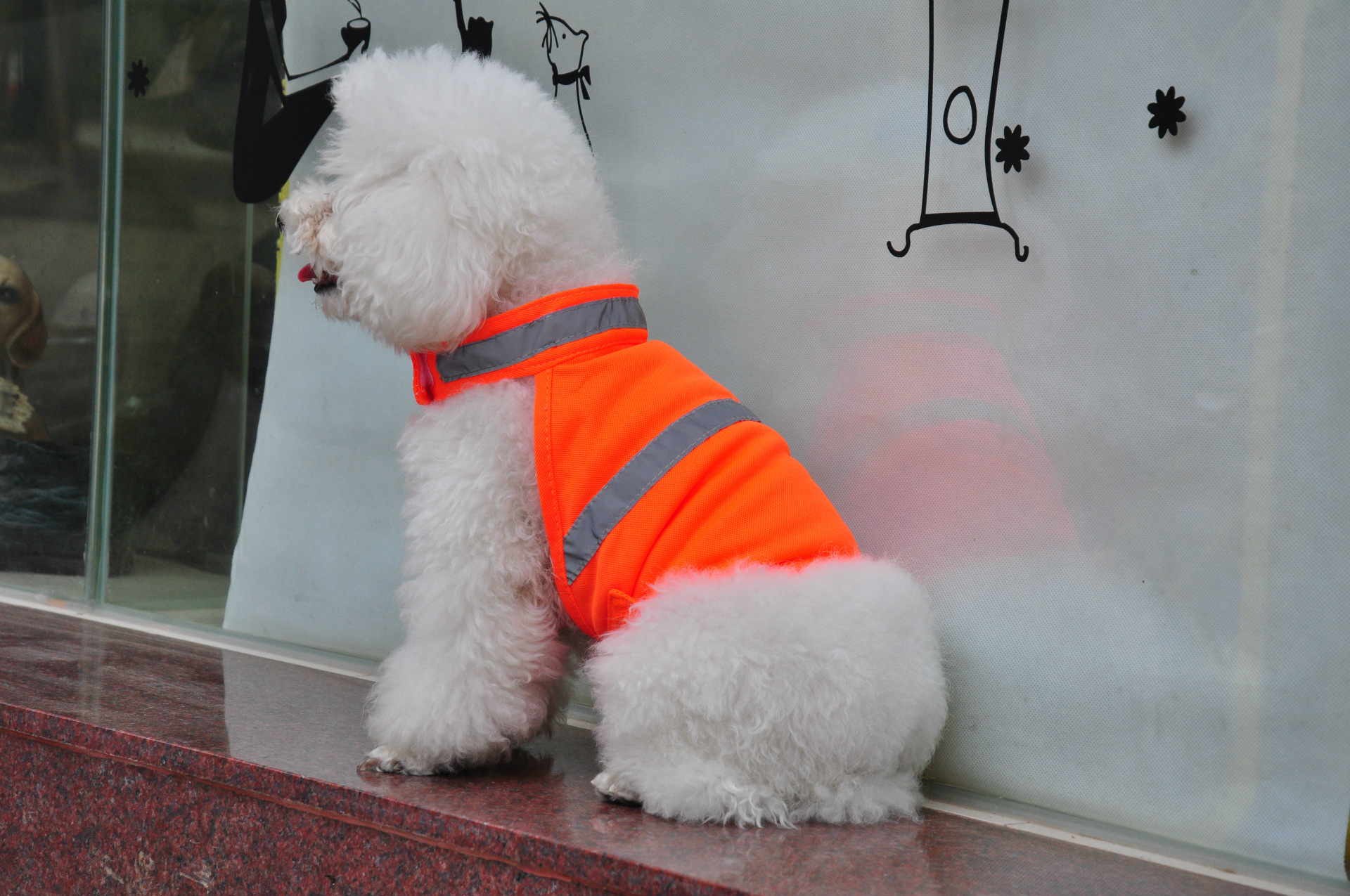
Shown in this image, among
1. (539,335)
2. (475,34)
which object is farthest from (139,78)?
(539,335)

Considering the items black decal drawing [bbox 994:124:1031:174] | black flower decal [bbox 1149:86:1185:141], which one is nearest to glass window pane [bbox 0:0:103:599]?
black decal drawing [bbox 994:124:1031:174]

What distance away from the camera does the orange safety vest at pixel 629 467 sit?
195 centimetres

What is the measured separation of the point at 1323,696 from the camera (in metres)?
1.89

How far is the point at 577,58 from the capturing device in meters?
2.94

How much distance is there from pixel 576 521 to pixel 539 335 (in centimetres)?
38

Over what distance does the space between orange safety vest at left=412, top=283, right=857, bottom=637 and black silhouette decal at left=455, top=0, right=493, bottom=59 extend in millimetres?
1382

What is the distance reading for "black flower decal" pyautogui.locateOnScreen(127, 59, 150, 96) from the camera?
383 centimetres

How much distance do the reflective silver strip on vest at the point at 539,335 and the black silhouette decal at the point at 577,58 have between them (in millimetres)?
1014

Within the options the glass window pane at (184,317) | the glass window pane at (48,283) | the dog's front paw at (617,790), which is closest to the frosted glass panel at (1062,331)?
the dog's front paw at (617,790)

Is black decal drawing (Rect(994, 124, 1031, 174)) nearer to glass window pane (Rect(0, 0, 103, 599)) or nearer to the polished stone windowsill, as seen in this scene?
the polished stone windowsill

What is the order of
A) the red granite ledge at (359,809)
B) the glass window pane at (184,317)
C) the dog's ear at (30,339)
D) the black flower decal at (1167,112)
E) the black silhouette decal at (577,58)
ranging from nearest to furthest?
the red granite ledge at (359,809) < the black flower decal at (1167,112) < the black silhouette decal at (577,58) < the glass window pane at (184,317) < the dog's ear at (30,339)

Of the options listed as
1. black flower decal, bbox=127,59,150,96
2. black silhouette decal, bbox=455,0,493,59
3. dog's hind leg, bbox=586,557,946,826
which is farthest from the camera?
black flower decal, bbox=127,59,150,96

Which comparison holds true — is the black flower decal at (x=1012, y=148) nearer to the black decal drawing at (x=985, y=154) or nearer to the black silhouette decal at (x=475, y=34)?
the black decal drawing at (x=985, y=154)

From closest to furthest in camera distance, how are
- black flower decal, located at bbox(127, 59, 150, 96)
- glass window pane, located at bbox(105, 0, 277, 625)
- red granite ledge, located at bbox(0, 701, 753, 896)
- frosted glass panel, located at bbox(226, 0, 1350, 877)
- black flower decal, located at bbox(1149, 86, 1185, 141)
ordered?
1. red granite ledge, located at bbox(0, 701, 753, 896)
2. frosted glass panel, located at bbox(226, 0, 1350, 877)
3. black flower decal, located at bbox(1149, 86, 1185, 141)
4. glass window pane, located at bbox(105, 0, 277, 625)
5. black flower decal, located at bbox(127, 59, 150, 96)
